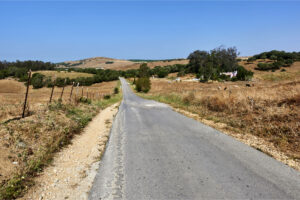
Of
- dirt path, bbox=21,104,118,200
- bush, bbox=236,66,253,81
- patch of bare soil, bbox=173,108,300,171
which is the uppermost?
bush, bbox=236,66,253,81

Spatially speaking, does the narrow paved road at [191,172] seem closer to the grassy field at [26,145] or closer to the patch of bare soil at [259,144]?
the patch of bare soil at [259,144]

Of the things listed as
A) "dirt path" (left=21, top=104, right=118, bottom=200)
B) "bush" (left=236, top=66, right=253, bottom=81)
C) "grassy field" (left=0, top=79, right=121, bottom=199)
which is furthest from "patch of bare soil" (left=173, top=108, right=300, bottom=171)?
"bush" (left=236, top=66, right=253, bottom=81)

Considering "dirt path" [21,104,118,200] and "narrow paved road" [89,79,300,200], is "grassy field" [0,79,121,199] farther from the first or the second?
"narrow paved road" [89,79,300,200]

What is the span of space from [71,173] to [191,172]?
309 cm

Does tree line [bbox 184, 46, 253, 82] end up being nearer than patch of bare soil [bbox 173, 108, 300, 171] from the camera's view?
No

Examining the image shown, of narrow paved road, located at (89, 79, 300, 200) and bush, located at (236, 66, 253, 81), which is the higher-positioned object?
bush, located at (236, 66, 253, 81)

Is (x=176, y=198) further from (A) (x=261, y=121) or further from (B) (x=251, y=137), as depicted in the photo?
(A) (x=261, y=121)

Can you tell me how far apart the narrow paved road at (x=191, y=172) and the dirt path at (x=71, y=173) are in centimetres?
29

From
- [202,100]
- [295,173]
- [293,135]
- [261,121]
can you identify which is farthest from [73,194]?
[202,100]

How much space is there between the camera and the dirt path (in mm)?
3867

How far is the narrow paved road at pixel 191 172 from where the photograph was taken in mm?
3647

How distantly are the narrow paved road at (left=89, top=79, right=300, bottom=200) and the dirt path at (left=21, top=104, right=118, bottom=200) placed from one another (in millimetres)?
291

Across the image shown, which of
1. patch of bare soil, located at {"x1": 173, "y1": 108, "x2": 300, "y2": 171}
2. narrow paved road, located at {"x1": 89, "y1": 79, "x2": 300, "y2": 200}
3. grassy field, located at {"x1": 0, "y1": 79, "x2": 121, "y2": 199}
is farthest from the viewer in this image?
patch of bare soil, located at {"x1": 173, "y1": 108, "x2": 300, "y2": 171}

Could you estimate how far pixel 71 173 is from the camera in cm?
481
